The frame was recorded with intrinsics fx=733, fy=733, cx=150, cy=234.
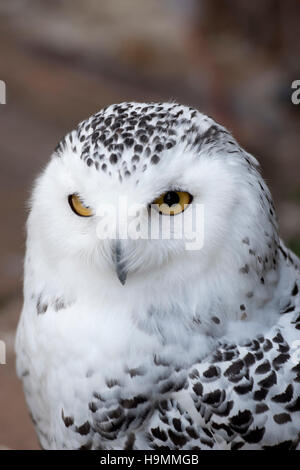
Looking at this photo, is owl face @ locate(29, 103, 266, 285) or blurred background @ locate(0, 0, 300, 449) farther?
blurred background @ locate(0, 0, 300, 449)

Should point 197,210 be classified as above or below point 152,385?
above

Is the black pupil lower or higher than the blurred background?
lower

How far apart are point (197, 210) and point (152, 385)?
45cm

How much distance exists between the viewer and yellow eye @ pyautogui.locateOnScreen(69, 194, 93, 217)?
5.46ft

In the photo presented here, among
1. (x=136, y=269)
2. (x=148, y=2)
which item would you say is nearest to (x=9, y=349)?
(x=136, y=269)

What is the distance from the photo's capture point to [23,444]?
9.36ft

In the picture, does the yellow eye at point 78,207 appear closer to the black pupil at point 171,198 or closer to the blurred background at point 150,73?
the black pupil at point 171,198

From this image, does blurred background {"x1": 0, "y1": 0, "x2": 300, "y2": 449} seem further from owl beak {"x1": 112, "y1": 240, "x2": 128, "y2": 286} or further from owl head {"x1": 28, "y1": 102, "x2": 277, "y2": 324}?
owl beak {"x1": 112, "y1": 240, "x2": 128, "y2": 286}

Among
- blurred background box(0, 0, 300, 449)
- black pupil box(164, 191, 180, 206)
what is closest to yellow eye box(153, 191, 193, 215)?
black pupil box(164, 191, 180, 206)

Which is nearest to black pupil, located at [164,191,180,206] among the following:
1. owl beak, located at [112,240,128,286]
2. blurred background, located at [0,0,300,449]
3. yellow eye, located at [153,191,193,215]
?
yellow eye, located at [153,191,193,215]

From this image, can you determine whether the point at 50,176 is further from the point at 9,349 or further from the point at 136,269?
the point at 9,349

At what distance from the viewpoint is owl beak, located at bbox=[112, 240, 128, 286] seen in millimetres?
1641

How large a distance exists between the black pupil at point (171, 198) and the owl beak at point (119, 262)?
0.14 meters

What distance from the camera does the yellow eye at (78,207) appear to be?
5.46 ft
